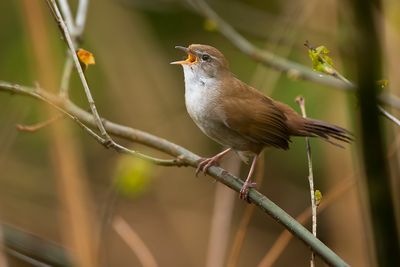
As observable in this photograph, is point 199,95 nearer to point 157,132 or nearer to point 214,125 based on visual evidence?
point 214,125

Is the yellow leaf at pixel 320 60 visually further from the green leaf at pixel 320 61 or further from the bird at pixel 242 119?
the bird at pixel 242 119

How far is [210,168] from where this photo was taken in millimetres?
2912

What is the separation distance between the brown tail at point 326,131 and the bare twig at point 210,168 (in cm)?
74

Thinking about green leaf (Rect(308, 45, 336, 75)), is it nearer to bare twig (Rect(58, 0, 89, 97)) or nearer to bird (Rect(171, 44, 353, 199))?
bird (Rect(171, 44, 353, 199))

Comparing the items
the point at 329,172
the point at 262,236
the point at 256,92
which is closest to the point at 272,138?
the point at 256,92

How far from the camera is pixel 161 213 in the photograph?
6.37m

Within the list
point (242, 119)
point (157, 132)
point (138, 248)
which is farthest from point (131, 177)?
point (157, 132)

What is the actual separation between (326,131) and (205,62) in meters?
0.84

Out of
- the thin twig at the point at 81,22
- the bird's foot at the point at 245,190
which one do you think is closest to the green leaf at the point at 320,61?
the bird's foot at the point at 245,190

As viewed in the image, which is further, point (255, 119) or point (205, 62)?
point (205, 62)

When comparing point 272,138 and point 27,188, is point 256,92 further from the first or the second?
point 27,188

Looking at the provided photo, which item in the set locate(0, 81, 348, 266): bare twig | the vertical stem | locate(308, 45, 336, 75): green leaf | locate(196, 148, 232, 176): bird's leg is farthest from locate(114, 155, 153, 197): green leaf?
the vertical stem

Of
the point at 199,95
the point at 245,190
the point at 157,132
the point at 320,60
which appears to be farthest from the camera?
the point at 157,132

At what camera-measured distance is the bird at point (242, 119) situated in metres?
3.50
